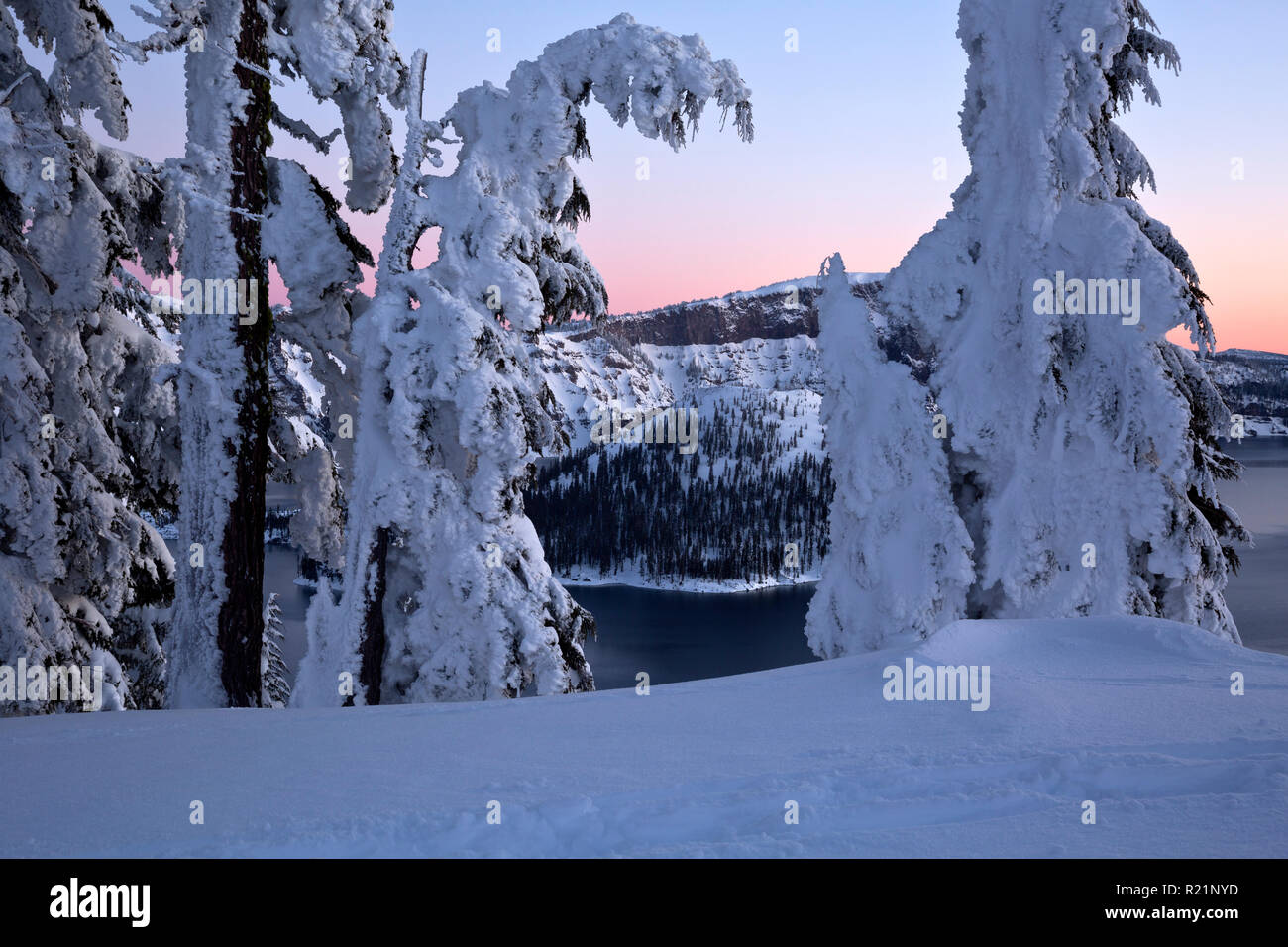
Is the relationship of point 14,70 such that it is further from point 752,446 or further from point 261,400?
point 752,446

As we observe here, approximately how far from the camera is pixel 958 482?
12.4 metres

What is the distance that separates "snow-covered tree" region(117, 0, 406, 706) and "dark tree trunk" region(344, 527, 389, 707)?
3.85ft

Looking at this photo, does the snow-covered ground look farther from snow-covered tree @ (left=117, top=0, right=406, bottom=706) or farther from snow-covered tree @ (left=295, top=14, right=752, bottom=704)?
snow-covered tree @ (left=295, top=14, right=752, bottom=704)

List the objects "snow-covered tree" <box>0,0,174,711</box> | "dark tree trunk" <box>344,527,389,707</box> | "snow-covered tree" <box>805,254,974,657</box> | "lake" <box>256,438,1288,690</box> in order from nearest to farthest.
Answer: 1. "snow-covered tree" <box>0,0,174,711</box>
2. "dark tree trunk" <box>344,527,389,707</box>
3. "snow-covered tree" <box>805,254,974,657</box>
4. "lake" <box>256,438,1288,690</box>

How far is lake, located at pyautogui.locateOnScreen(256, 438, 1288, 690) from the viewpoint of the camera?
149ft

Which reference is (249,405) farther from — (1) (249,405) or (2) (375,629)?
(2) (375,629)

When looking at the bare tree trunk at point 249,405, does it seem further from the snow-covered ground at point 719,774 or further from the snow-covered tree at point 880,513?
the snow-covered tree at point 880,513

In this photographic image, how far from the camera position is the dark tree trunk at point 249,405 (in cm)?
816

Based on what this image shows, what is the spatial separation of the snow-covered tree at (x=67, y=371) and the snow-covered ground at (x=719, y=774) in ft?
15.3

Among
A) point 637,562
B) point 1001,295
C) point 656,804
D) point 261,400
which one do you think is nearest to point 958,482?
point 1001,295

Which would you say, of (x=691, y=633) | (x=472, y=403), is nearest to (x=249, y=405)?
(x=472, y=403)

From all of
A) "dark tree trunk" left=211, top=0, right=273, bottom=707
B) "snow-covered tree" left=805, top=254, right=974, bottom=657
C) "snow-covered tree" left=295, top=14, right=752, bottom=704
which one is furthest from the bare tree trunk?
"snow-covered tree" left=805, top=254, right=974, bottom=657

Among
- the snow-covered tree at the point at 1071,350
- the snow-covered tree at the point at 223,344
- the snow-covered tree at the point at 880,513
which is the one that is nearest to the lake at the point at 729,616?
the snow-covered tree at the point at 880,513

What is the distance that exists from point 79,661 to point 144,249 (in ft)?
15.8
